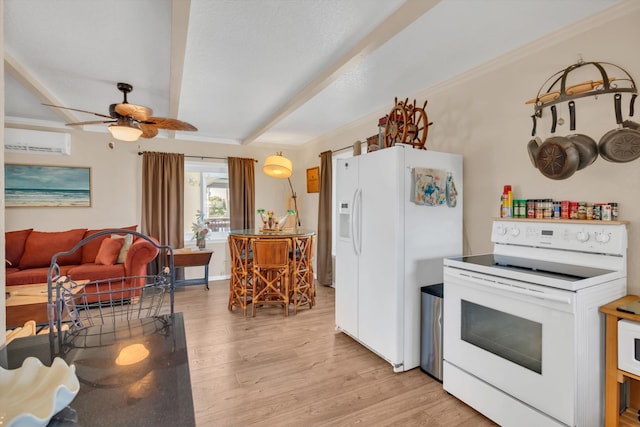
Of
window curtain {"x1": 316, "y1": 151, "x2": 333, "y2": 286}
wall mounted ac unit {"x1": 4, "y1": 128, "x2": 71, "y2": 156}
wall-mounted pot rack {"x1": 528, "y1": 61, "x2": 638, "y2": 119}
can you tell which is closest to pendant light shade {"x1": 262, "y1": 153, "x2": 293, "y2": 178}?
window curtain {"x1": 316, "y1": 151, "x2": 333, "y2": 286}

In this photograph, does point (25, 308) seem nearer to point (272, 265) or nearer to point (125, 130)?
point (125, 130)

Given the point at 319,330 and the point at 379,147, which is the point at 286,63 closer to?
the point at 379,147

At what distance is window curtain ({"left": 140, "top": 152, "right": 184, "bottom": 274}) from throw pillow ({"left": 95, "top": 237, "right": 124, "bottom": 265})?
2.59 feet

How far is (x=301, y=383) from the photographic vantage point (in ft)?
7.33

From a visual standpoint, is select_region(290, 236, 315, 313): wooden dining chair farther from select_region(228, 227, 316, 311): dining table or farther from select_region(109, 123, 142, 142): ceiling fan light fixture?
select_region(109, 123, 142, 142): ceiling fan light fixture

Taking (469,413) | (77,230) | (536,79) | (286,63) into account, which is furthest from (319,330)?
(77,230)

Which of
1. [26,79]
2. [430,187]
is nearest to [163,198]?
[26,79]

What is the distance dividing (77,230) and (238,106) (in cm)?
294

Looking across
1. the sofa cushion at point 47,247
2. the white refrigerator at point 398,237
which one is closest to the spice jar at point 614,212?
the white refrigerator at point 398,237

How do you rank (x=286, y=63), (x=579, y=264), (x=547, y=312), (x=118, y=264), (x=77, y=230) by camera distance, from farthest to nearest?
(x=77, y=230) → (x=118, y=264) → (x=286, y=63) → (x=579, y=264) → (x=547, y=312)

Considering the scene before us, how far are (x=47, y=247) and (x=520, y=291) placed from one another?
5232mm

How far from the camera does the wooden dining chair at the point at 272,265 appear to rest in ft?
11.6

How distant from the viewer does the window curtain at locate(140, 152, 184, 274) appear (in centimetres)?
485

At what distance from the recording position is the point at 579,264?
1.86 meters
